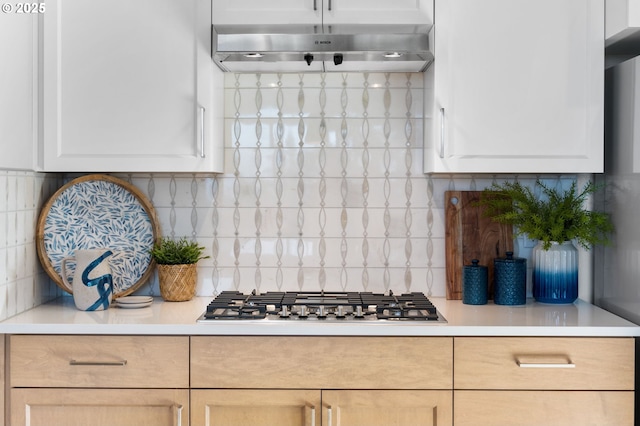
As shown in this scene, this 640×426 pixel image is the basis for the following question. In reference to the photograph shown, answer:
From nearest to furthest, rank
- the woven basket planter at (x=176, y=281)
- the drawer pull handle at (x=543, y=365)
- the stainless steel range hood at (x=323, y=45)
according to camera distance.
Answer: the drawer pull handle at (x=543, y=365) → the stainless steel range hood at (x=323, y=45) → the woven basket planter at (x=176, y=281)

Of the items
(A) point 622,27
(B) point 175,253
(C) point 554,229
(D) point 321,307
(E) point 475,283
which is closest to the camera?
(A) point 622,27

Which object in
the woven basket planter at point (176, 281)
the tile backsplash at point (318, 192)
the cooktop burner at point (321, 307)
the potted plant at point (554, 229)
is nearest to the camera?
the cooktop burner at point (321, 307)

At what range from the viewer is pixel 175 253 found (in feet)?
8.86

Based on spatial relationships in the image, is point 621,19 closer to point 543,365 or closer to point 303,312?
point 543,365

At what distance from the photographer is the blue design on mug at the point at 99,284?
247 centimetres

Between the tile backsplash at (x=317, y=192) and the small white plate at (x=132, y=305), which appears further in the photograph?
the tile backsplash at (x=317, y=192)

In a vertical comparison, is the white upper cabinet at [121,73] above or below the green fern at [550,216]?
above

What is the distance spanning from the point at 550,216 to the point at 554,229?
0.22ft

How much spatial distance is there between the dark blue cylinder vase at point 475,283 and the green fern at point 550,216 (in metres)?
0.21

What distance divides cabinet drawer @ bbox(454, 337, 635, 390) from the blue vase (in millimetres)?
412

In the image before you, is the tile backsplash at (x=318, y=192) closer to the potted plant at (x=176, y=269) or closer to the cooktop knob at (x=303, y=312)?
the potted plant at (x=176, y=269)

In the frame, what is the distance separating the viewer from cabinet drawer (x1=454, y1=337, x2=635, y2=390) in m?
2.18

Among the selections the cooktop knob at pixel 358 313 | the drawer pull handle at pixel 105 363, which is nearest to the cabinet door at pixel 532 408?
the cooktop knob at pixel 358 313

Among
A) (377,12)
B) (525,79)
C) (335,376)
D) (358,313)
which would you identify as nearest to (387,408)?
(335,376)
